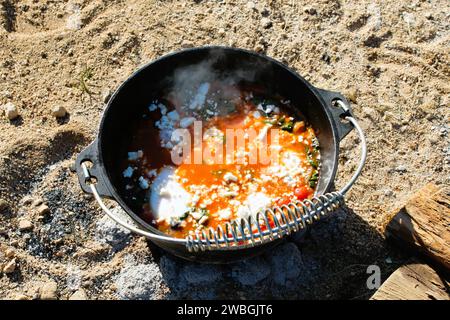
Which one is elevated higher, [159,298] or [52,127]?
[52,127]

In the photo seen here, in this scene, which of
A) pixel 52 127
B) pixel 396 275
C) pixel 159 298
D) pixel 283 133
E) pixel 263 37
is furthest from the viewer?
pixel 263 37

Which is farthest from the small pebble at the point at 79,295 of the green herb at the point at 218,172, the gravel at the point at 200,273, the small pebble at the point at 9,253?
the green herb at the point at 218,172

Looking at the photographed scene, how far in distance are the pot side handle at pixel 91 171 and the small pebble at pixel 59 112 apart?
822 millimetres

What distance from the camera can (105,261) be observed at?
293 cm

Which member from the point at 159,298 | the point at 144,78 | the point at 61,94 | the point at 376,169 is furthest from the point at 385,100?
the point at 61,94

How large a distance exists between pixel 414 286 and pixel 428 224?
1.10 ft

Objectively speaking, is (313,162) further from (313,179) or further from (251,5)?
(251,5)

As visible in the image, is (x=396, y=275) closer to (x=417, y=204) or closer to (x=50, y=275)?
(x=417, y=204)

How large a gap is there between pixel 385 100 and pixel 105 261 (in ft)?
6.83

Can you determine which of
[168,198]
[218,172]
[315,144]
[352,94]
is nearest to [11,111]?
[168,198]

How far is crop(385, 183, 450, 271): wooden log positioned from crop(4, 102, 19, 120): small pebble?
2.42 metres

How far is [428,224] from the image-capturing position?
2680 millimetres

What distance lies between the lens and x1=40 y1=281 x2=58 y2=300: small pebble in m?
2.79

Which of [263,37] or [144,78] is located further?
[263,37]
